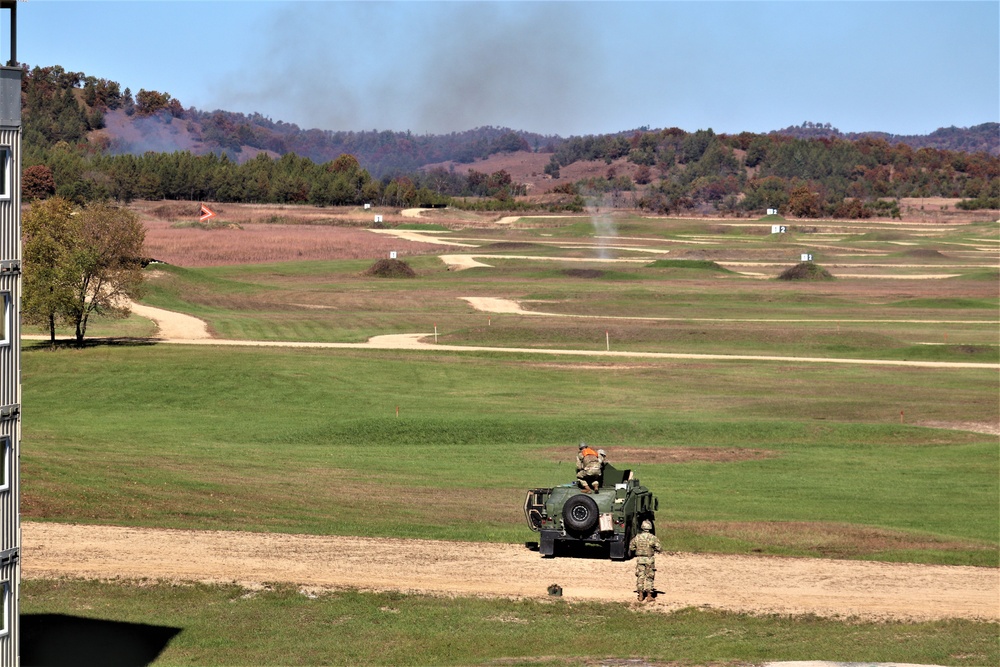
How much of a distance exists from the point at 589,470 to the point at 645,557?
9.69ft

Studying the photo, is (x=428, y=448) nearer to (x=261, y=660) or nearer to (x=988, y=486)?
(x=988, y=486)

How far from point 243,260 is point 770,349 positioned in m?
69.2

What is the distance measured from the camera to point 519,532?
104 feet

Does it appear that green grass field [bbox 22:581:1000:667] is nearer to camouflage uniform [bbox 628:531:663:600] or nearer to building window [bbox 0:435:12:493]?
camouflage uniform [bbox 628:531:663:600]

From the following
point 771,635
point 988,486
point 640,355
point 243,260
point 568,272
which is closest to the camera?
point 771,635

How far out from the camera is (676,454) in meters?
43.8

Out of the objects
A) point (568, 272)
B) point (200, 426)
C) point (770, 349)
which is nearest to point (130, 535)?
point (200, 426)

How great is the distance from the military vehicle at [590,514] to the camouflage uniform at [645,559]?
25 centimetres

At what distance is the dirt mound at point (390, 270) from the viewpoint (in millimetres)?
114812

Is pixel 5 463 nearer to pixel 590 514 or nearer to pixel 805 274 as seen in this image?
pixel 590 514

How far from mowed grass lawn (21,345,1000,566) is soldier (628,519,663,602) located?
197 inches

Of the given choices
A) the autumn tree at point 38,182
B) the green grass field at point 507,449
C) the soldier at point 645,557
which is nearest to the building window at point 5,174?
the green grass field at point 507,449

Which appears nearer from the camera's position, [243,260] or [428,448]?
[428,448]

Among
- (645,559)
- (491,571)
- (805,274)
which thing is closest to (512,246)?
(805,274)
